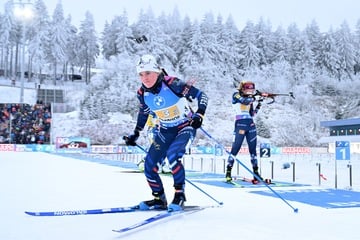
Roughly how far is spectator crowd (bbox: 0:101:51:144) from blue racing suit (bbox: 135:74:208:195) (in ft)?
125

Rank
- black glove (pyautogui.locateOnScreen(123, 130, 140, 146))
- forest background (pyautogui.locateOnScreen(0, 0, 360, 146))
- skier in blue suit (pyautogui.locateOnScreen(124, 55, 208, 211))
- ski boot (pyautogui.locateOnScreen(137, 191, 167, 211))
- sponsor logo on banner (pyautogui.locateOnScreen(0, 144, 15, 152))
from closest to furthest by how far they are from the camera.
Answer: skier in blue suit (pyautogui.locateOnScreen(124, 55, 208, 211)) → ski boot (pyautogui.locateOnScreen(137, 191, 167, 211)) → black glove (pyautogui.locateOnScreen(123, 130, 140, 146)) → sponsor logo on banner (pyautogui.locateOnScreen(0, 144, 15, 152)) → forest background (pyautogui.locateOnScreen(0, 0, 360, 146))

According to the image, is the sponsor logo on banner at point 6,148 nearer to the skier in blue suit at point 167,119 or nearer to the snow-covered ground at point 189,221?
the snow-covered ground at point 189,221

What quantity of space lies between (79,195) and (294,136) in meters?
53.5

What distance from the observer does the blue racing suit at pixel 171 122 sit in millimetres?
4801

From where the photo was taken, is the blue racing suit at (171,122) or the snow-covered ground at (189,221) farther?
the blue racing suit at (171,122)

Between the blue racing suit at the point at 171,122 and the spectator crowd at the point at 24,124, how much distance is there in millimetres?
38021

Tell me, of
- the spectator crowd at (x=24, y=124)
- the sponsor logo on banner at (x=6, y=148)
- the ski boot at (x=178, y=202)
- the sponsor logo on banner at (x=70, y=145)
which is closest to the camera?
the ski boot at (x=178, y=202)

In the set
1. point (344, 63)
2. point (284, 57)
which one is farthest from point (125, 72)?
point (344, 63)

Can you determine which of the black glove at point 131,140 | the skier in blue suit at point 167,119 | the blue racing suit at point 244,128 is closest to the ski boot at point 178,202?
the skier in blue suit at point 167,119

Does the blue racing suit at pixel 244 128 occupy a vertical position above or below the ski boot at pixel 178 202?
above

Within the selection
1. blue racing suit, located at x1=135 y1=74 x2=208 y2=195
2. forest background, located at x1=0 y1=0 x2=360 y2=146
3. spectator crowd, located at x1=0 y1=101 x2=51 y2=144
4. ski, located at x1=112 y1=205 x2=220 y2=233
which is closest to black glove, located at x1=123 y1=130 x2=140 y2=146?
blue racing suit, located at x1=135 y1=74 x2=208 y2=195

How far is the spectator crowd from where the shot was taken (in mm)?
40531

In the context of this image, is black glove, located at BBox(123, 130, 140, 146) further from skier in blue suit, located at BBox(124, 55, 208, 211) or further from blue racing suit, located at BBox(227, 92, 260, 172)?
blue racing suit, located at BBox(227, 92, 260, 172)

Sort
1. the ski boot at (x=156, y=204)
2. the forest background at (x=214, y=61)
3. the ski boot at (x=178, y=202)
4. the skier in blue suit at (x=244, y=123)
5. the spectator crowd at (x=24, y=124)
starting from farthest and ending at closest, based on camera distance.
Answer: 1. the forest background at (x=214, y=61)
2. the spectator crowd at (x=24, y=124)
3. the skier in blue suit at (x=244, y=123)
4. the ski boot at (x=156, y=204)
5. the ski boot at (x=178, y=202)
